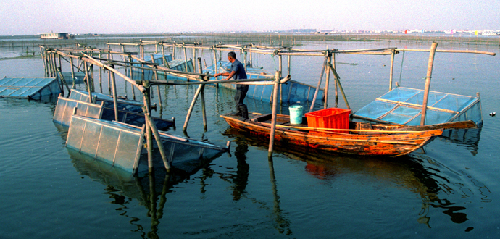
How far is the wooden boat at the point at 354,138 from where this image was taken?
9.24 m

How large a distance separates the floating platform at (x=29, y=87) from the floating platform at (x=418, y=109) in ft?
62.4

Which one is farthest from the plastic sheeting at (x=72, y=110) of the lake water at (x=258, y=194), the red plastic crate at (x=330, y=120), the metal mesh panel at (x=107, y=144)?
the red plastic crate at (x=330, y=120)

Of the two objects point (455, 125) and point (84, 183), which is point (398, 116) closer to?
point (455, 125)

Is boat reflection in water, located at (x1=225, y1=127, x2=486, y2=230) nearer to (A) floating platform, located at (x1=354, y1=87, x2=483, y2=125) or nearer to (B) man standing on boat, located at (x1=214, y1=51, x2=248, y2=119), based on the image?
(A) floating platform, located at (x1=354, y1=87, x2=483, y2=125)

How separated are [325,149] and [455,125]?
3751 mm

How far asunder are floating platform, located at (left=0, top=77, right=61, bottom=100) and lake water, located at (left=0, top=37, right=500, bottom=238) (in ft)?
29.4

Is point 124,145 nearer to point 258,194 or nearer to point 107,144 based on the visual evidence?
point 107,144

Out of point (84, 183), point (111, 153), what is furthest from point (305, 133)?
point (84, 183)

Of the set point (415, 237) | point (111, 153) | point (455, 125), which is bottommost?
point (415, 237)

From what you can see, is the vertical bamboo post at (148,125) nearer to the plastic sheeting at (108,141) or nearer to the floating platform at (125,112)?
the plastic sheeting at (108,141)

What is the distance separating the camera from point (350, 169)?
9.46 meters

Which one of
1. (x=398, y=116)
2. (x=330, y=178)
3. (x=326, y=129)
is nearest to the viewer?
(x=330, y=178)

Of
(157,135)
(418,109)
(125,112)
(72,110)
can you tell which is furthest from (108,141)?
(418,109)

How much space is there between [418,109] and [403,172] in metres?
4.74
